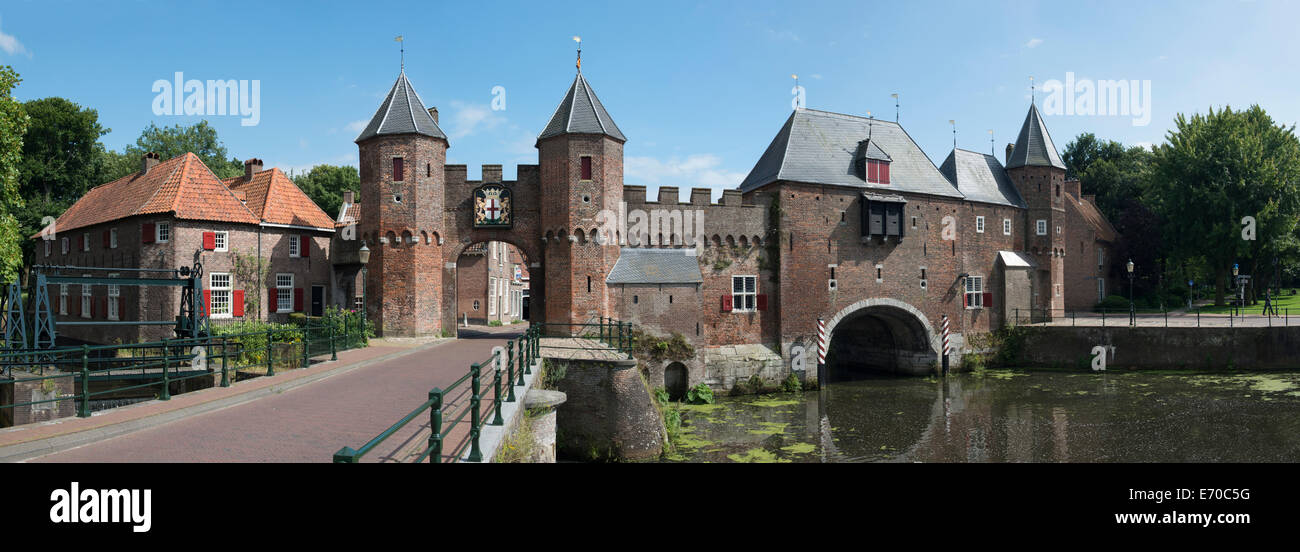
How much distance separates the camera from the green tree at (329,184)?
42719 mm

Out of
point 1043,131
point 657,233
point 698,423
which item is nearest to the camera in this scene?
point 698,423

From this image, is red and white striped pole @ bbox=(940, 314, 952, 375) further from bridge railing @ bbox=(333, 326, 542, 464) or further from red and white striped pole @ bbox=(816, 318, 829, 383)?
bridge railing @ bbox=(333, 326, 542, 464)

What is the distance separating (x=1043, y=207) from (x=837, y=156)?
12.4m

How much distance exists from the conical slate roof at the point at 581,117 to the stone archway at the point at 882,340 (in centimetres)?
1214

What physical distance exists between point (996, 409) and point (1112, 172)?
3742cm

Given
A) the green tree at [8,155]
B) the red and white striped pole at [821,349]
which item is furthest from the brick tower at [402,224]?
the red and white striped pole at [821,349]

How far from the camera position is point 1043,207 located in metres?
31.0

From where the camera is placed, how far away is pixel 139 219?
2355cm

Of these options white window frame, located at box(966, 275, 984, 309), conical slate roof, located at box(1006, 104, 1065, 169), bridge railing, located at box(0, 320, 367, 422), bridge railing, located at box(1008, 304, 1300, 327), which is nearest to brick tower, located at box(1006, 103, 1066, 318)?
conical slate roof, located at box(1006, 104, 1065, 169)

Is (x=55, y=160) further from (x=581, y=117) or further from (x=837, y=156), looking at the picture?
(x=837, y=156)

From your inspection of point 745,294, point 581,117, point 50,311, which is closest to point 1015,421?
point 745,294

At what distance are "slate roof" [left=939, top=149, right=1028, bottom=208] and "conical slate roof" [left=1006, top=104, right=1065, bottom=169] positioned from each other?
37.9 inches
